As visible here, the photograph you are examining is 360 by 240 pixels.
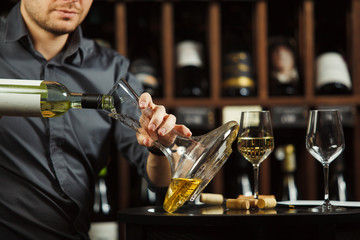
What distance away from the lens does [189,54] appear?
1.85 m

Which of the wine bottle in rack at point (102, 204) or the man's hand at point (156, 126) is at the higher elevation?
the man's hand at point (156, 126)

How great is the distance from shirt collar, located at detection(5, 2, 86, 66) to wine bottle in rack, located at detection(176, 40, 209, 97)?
59 centimetres

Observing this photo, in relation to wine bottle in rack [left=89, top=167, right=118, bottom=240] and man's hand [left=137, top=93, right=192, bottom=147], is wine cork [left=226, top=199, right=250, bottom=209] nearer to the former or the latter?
man's hand [left=137, top=93, right=192, bottom=147]

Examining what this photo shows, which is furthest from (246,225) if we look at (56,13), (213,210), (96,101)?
(56,13)

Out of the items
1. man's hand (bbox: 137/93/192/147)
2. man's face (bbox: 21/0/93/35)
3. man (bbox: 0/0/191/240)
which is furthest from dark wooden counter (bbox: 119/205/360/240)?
man's face (bbox: 21/0/93/35)

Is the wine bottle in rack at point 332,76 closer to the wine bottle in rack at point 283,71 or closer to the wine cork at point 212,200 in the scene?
the wine bottle in rack at point 283,71

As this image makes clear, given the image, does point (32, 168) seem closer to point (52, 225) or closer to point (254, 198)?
point (52, 225)

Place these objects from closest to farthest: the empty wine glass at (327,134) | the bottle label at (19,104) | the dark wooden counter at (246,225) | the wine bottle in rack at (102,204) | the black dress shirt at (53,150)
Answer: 1. the dark wooden counter at (246,225)
2. the bottle label at (19,104)
3. the empty wine glass at (327,134)
4. the black dress shirt at (53,150)
5. the wine bottle in rack at (102,204)

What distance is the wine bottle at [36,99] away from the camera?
87 cm

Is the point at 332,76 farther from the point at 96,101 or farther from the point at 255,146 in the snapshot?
the point at 96,101

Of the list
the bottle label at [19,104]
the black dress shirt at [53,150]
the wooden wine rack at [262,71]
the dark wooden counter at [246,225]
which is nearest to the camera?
the dark wooden counter at [246,225]

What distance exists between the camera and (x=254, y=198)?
3.11 feet

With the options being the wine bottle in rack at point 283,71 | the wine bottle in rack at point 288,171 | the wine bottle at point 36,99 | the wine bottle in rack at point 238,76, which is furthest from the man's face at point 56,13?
the wine bottle in rack at point 288,171

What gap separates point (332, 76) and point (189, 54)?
0.53 metres
